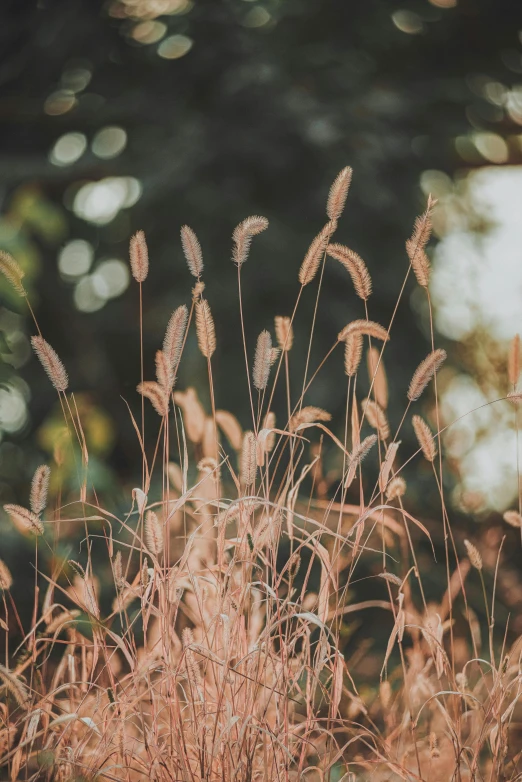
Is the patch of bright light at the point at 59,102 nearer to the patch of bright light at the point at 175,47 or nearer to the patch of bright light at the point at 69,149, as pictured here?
the patch of bright light at the point at 69,149

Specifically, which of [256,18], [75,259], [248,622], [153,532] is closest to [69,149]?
[75,259]

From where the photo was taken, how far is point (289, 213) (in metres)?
1.46

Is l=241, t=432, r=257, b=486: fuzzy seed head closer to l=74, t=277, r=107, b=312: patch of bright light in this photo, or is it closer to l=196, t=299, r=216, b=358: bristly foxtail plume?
l=196, t=299, r=216, b=358: bristly foxtail plume

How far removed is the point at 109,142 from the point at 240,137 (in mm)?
275

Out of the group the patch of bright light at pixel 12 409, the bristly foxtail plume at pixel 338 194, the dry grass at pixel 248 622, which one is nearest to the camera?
the dry grass at pixel 248 622

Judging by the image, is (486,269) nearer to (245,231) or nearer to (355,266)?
(355,266)

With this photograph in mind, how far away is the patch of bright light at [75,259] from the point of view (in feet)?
4.66

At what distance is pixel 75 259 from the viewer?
1428 mm

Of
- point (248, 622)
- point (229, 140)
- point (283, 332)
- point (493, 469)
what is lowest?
point (493, 469)

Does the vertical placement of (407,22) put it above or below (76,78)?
above

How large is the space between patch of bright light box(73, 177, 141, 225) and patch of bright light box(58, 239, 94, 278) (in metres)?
0.06

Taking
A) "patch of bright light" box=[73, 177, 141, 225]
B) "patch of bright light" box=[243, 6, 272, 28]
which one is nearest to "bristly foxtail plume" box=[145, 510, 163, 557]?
"patch of bright light" box=[73, 177, 141, 225]

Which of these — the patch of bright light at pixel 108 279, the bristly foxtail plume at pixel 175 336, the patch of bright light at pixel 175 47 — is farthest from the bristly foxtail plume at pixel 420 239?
the patch of bright light at pixel 175 47

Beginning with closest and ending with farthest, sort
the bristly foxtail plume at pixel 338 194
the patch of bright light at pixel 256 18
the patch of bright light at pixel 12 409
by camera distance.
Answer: the bristly foxtail plume at pixel 338 194 → the patch of bright light at pixel 12 409 → the patch of bright light at pixel 256 18
